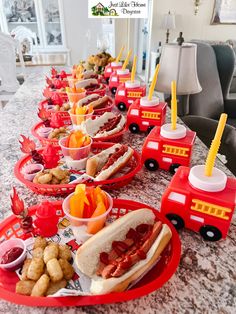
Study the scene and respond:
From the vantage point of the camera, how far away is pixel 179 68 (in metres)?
1.44

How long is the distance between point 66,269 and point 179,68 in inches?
48.2

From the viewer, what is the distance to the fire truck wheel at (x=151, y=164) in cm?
95

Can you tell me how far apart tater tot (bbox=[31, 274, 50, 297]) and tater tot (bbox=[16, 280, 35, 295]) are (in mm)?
12

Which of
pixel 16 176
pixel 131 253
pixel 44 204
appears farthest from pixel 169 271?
pixel 16 176

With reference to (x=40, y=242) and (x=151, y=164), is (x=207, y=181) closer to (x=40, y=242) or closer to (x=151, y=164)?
(x=151, y=164)

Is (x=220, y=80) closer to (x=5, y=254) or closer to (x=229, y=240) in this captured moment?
(x=229, y=240)

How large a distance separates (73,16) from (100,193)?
4.40m

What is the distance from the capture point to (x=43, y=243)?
62 centimetres

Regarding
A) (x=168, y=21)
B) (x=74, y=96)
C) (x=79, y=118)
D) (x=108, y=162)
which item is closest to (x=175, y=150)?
(x=108, y=162)

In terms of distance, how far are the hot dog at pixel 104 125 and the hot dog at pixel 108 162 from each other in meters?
0.18

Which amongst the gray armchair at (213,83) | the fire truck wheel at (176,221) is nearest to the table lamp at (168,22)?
the gray armchair at (213,83)

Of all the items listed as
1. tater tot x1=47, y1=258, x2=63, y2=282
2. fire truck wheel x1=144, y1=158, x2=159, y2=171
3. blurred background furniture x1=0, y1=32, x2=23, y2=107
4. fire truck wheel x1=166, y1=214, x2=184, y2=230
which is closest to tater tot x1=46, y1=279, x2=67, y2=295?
tater tot x1=47, y1=258, x2=63, y2=282

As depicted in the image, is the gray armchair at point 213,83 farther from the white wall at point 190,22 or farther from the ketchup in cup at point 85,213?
the white wall at point 190,22

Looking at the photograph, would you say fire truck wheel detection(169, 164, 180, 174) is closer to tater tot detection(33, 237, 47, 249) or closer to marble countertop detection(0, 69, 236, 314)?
marble countertop detection(0, 69, 236, 314)
